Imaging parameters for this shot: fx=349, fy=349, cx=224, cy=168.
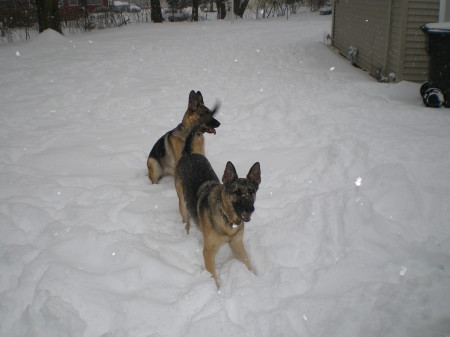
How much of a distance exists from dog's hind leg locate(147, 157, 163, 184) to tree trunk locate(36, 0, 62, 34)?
15404 millimetres

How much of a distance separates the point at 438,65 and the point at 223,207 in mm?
6456

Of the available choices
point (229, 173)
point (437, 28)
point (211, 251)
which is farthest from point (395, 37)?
point (211, 251)

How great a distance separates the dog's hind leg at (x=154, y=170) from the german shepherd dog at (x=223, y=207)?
127cm

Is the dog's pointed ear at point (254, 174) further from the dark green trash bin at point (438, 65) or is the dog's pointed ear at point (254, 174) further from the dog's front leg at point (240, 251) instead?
the dark green trash bin at point (438, 65)

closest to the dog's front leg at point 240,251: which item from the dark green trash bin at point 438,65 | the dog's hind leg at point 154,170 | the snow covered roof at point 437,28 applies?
the dog's hind leg at point 154,170

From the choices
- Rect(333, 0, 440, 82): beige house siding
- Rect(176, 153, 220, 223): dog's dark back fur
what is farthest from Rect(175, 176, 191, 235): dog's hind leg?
Rect(333, 0, 440, 82): beige house siding

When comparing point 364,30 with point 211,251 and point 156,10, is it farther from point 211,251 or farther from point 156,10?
point 156,10

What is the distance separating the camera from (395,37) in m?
9.34

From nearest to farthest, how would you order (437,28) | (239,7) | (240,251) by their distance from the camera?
(240,251), (437,28), (239,7)

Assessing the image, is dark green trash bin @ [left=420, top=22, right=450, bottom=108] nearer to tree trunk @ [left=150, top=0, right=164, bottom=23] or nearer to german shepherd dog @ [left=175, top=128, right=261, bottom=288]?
german shepherd dog @ [left=175, top=128, right=261, bottom=288]

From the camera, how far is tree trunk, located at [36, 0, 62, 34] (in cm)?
1656

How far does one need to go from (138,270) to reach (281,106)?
18.1ft

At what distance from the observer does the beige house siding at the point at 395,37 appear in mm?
8922

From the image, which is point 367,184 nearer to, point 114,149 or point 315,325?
point 315,325
